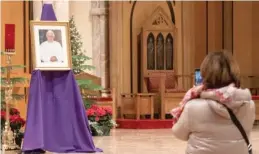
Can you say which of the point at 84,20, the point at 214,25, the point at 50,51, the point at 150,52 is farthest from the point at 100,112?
the point at 214,25

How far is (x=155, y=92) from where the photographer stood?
12.1 metres

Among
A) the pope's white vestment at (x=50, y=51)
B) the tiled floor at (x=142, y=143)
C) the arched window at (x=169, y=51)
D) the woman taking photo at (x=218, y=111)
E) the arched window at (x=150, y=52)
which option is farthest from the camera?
the arched window at (x=169, y=51)

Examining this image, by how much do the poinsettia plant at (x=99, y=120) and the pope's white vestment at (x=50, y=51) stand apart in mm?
2915

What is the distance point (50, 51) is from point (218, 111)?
3.93 meters

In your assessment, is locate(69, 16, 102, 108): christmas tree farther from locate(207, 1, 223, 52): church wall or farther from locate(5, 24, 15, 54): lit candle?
locate(207, 1, 223, 52): church wall

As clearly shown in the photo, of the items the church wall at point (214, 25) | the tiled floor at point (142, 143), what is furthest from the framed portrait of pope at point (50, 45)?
the church wall at point (214, 25)

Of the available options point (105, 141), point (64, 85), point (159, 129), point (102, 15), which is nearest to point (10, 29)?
point (64, 85)

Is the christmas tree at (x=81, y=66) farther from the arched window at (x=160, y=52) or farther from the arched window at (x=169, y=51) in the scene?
the arched window at (x=169, y=51)

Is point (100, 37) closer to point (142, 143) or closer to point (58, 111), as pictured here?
point (142, 143)

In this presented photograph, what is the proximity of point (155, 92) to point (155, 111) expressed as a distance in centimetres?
57

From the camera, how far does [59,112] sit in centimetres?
590

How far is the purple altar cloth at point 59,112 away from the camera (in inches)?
225

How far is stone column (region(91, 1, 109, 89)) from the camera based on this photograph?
11781 mm

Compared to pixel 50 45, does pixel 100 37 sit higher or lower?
higher
